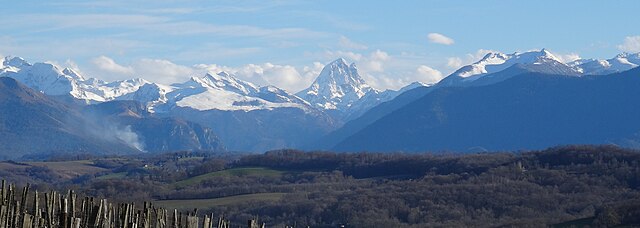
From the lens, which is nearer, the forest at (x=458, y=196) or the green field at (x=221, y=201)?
the forest at (x=458, y=196)

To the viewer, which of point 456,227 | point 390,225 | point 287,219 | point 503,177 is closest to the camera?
point 456,227

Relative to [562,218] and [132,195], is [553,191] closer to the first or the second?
[562,218]

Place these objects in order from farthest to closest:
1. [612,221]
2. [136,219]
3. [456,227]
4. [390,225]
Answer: [390,225] < [456,227] < [612,221] < [136,219]

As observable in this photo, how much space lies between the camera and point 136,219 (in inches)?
1302

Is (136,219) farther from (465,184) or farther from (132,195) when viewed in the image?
(132,195)

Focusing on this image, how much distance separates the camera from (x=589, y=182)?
6132 inches

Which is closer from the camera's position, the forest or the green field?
the forest

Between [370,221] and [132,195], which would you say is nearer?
[370,221]

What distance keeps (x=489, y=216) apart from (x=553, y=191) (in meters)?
18.3

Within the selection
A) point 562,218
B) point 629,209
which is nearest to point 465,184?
point 562,218

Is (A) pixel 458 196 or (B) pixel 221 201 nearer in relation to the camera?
(A) pixel 458 196

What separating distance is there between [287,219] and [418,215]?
16.2 meters

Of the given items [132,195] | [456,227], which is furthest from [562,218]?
[132,195]

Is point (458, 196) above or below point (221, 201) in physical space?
below
